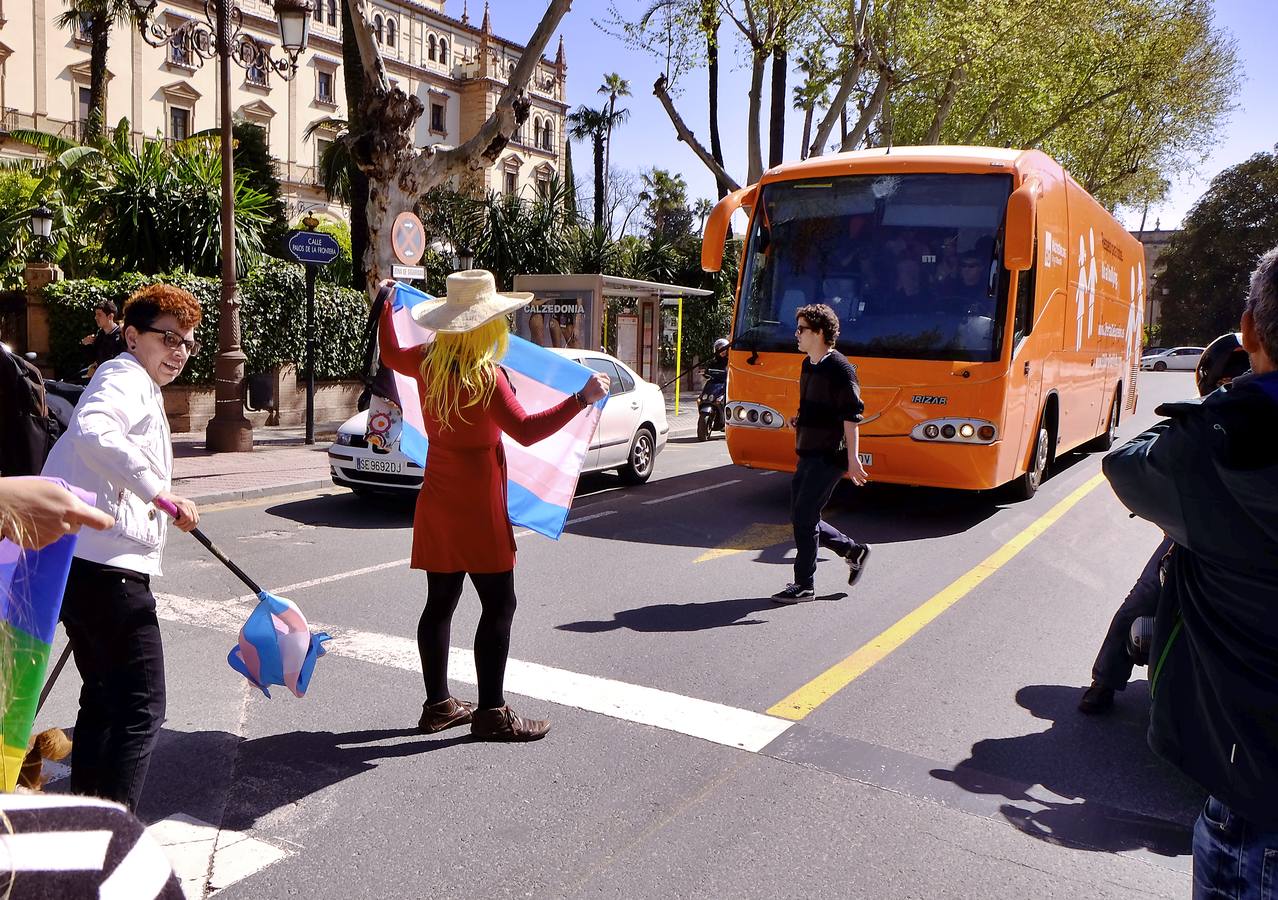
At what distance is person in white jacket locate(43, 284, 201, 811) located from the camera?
10.6 ft

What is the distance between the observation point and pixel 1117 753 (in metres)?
4.63

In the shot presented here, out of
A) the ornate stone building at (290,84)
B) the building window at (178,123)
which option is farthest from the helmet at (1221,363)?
the building window at (178,123)

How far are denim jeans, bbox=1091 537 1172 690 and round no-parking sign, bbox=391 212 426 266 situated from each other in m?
10.4

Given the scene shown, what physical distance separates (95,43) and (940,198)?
35.0m

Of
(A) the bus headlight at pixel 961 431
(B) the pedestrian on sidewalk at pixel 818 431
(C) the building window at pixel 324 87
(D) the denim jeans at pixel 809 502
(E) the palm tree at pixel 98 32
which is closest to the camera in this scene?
(B) the pedestrian on sidewalk at pixel 818 431

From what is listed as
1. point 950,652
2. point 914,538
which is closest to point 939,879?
point 950,652

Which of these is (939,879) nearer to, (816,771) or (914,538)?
(816,771)

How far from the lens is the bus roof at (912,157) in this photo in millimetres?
9602

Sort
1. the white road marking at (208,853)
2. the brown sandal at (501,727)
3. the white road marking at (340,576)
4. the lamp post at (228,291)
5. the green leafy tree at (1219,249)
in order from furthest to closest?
the green leafy tree at (1219,249)
the lamp post at (228,291)
the white road marking at (340,576)
the brown sandal at (501,727)
the white road marking at (208,853)

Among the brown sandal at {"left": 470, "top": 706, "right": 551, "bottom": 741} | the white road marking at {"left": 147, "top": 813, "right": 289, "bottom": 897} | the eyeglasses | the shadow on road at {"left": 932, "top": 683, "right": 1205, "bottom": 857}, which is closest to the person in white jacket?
Answer: the eyeglasses

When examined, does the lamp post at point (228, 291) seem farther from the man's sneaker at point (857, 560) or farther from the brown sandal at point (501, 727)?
the brown sandal at point (501, 727)

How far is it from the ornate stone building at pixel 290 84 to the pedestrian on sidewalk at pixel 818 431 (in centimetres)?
2783

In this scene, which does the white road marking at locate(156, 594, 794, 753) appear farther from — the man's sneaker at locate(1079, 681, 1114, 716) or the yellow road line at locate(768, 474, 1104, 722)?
the man's sneaker at locate(1079, 681, 1114, 716)

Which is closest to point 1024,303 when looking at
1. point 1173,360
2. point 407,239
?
point 407,239
